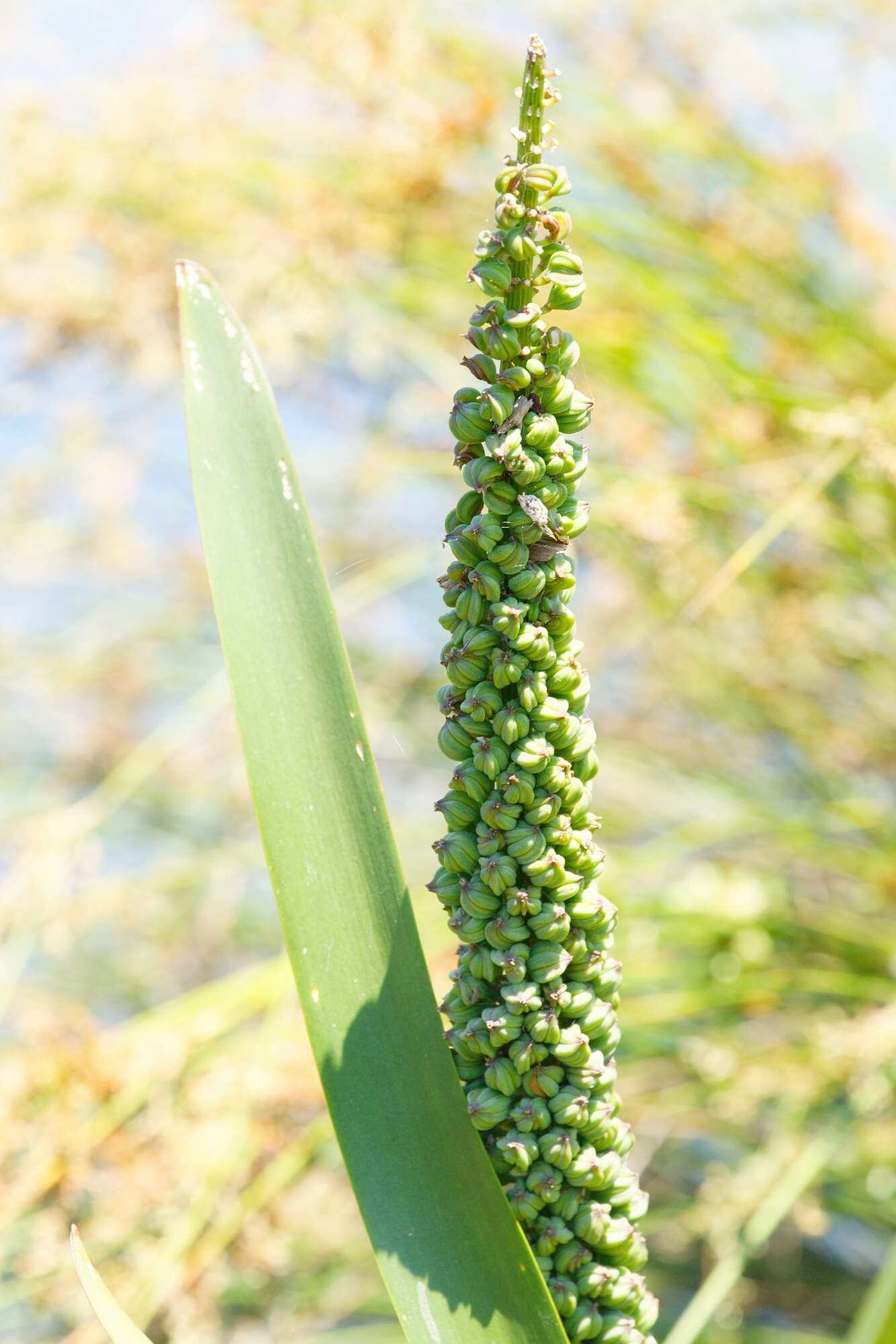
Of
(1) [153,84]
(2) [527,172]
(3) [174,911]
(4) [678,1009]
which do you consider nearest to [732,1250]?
(4) [678,1009]

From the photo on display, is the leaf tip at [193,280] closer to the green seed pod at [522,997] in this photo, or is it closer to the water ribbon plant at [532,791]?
the water ribbon plant at [532,791]

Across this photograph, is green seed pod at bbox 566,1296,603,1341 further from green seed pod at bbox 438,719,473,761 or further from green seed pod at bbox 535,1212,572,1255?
green seed pod at bbox 438,719,473,761

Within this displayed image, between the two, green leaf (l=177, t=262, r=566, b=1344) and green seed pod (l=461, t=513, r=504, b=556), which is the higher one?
green seed pod (l=461, t=513, r=504, b=556)

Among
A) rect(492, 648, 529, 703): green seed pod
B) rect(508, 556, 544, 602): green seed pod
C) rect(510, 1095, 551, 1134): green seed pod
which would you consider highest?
rect(508, 556, 544, 602): green seed pod

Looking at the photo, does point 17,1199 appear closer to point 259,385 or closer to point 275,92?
point 259,385

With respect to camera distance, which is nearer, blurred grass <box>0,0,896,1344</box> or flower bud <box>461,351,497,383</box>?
flower bud <box>461,351,497,383</box>

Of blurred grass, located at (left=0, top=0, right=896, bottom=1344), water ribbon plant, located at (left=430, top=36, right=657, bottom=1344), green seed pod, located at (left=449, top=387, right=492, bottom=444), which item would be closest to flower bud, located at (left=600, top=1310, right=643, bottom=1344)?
water ribbon plant, located at (left=430, top=36, right=657, bottom=1344)

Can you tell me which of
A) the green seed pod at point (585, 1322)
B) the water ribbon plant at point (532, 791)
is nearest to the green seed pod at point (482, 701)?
the water ribbon plant at point (532, 791)
